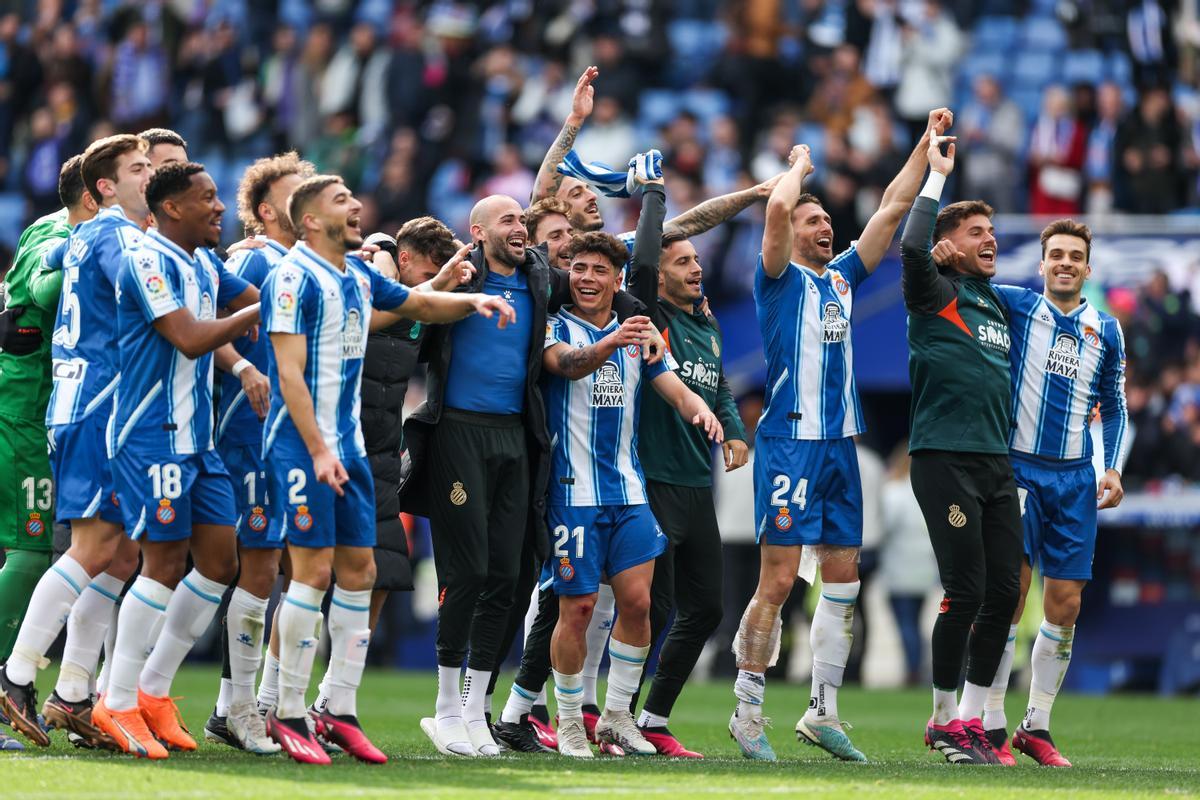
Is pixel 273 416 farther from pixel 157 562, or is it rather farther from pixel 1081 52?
pixel 1081 52

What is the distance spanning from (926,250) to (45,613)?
464 cm

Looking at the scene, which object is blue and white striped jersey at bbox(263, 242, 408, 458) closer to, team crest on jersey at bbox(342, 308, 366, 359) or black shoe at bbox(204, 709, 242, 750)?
team crest on jersey at bbox(342, 308, 366, 359)

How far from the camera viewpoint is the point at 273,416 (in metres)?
8.10

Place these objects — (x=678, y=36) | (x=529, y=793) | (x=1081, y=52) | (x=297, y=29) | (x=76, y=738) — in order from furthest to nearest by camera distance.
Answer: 1. (x=297, y=29)
2. (x=678, y=36)
3. (x=1081, y=52)
4. (x=76, y=738)
5. (x=529, y=793)

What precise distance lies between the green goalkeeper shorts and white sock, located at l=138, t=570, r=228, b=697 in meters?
1.01

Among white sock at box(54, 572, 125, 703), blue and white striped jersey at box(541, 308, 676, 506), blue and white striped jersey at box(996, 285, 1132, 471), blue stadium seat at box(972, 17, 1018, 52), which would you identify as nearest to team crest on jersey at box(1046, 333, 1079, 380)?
blue and white striped jersey at box(996, 285, 1132, 471)

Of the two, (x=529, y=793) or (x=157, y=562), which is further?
(x=157, y=562)

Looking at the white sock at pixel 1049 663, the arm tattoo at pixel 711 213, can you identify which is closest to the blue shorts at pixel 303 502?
the arm tattoo at pixel 711 213

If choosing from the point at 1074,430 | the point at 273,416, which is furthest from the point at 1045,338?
the point at 273,416

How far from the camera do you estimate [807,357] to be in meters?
Answer: 9.73

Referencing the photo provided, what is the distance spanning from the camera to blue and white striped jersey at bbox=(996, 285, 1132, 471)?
9992mm

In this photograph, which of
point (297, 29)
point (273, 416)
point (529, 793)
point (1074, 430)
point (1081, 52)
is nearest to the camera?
point (529, 793)

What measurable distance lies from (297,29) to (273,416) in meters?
18.2

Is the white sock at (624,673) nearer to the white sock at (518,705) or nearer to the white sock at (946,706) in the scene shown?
the white sock at (518,705)
